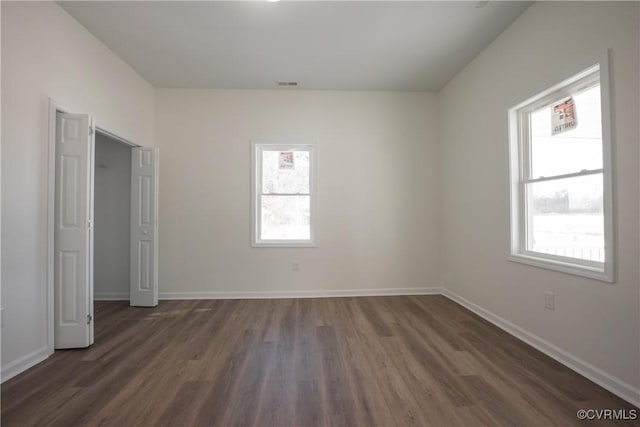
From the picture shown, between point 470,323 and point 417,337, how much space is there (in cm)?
74

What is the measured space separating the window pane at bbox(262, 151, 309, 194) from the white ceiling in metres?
0.99

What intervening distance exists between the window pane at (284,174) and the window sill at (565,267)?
8.87 feet

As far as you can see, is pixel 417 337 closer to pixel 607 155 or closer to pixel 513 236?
pixel 513 236

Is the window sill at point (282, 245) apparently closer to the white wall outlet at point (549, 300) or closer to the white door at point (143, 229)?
the white door at point (143, 229)

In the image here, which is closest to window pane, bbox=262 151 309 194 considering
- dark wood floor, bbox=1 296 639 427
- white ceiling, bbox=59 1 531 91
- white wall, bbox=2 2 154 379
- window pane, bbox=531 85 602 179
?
white ceiling, bbox=59 1 531 91

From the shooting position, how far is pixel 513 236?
2602 millimetres

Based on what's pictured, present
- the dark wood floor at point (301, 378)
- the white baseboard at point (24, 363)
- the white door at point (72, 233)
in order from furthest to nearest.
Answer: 1. the white door at point (72, 233)
2. the white baseboard at point (24, 363)
3. the dark wood floor at point (301, 378)

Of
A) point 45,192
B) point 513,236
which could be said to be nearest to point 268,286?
point 45,192

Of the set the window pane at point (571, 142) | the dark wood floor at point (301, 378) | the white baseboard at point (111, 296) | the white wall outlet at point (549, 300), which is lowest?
the dark wood floor at point (301, 378)

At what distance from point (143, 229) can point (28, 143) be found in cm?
156

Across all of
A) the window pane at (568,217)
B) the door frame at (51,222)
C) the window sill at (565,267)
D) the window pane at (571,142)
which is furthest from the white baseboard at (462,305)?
the window pane at (571,142)

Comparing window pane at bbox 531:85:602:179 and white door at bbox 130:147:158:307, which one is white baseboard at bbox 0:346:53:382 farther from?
window pane at bbox 531:85:602:179

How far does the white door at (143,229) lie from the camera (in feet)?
11.2

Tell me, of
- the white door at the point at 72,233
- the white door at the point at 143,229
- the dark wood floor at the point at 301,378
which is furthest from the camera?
the white door at the point at 143,229
